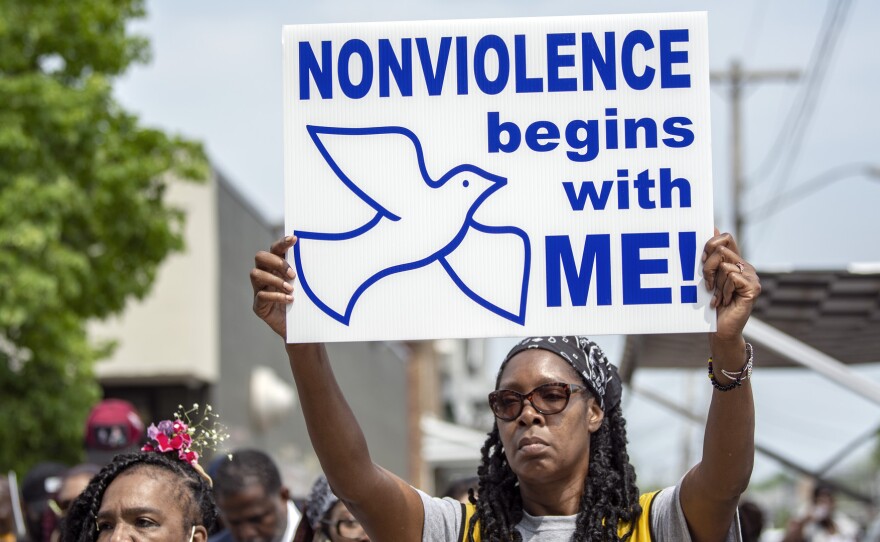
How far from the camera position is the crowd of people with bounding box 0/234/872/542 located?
296 cm

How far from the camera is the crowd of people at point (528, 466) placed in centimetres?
296

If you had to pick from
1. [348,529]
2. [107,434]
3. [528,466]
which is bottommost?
[348,529]

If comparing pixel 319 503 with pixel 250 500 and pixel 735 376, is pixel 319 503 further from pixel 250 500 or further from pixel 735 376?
pixel 735 376

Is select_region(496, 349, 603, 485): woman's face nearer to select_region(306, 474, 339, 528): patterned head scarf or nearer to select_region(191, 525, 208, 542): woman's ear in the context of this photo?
select_region(191, 525, 208, 542): woman's ear

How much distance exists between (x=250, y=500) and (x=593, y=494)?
2135 millimetres

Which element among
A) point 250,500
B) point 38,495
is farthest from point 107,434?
point 250,500

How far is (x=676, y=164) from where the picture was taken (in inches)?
123


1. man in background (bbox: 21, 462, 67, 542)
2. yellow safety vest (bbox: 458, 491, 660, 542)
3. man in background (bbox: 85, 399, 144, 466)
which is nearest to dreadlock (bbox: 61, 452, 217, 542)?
yellow safety vest (bbox: 458, 491, 660, 542)

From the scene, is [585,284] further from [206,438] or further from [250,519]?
[250,519]

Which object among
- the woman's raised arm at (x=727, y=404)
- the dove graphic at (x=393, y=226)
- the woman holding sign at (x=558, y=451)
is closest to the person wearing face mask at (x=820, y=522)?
the woman holding sign at (x=558, y=451)

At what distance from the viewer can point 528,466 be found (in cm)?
315

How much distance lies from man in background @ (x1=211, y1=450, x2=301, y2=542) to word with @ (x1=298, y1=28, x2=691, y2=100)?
2217 millimetres

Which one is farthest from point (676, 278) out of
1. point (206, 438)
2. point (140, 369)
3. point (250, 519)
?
point (140, 369)

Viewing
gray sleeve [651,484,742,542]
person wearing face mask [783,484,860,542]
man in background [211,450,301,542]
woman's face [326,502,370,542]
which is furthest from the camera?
person wearing face mask [783,484,860,542]
